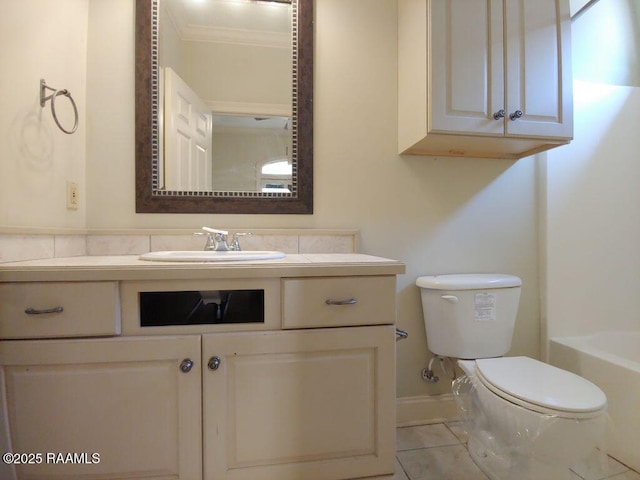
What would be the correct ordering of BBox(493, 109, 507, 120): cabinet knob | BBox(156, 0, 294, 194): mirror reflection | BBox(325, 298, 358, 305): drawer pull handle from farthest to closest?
BBox(156, 0, 294, 194): mirror reflection → BBox(493, 109, 507, 120): cabinet knob → BBox(325, 298, 358, 305): drawer pull handle

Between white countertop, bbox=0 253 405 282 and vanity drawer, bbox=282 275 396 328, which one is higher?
white countertop, bbox=0 253 405 282

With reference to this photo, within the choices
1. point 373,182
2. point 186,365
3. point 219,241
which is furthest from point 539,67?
point 186,365

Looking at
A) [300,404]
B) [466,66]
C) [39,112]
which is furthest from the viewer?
[466,66]

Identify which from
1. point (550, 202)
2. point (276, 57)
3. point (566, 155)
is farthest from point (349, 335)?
point (566, 155)

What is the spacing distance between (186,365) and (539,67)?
1697 mm

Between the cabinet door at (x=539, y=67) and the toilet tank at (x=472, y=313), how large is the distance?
25.6 inches

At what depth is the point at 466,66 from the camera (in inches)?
46.1

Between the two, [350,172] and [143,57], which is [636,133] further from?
[143,57]

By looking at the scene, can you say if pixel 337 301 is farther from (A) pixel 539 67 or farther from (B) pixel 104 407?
(A) pixel 539 67

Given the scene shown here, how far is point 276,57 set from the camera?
1.34 metres

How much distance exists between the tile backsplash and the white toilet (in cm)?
45

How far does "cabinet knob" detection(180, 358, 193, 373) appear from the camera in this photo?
2.73 ft

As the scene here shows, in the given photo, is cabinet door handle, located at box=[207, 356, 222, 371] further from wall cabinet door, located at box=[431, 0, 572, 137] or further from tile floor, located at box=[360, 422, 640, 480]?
wall cabinet door, located at box=[431, 0, 572, 137]

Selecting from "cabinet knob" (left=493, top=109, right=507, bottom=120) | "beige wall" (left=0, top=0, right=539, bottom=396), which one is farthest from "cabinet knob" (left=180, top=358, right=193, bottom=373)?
"cabinet knob" (left=493, top=109, right=507, bottom=120)
